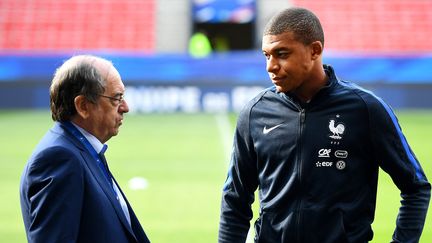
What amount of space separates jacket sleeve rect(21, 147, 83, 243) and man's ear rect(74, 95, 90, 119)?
1.00 ft

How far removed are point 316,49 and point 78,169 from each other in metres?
1.27

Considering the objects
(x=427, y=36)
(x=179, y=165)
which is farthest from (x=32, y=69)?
(x=427, y=36)

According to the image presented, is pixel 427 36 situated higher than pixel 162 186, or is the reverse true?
pixel 427 36

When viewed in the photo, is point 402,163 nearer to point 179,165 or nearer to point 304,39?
point 304,39

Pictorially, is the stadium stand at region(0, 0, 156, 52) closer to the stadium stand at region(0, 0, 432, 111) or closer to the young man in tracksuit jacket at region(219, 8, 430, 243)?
the stadium stand at region(0, 0, 432, 111)

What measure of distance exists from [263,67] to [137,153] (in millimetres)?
6966

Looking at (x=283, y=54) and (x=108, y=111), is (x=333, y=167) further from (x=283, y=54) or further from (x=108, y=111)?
(x=108, y=111)

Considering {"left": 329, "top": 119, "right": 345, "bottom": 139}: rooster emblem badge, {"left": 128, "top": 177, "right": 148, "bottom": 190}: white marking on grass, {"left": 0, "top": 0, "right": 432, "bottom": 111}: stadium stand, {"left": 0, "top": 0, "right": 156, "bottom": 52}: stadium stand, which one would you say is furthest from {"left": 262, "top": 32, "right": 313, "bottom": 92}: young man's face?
{"left": 0, "top": 0, "right": 156, "bottom": 52}: stadium stand

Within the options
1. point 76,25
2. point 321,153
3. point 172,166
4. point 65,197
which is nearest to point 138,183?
point 172,166

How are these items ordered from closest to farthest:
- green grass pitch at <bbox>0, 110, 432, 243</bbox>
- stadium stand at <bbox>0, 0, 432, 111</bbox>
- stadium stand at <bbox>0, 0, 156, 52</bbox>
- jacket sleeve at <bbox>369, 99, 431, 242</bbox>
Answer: jacket sleeve at <bbox>369, 99, 431, 242</bbox> → green grass pitch at <bbox>0, 110, 432, 243</bbox> → stadium stand at <bbox>0, 0, 432, 111</bbox> → stadium stand at <bbox>0, 0, 156, 52</bbox>

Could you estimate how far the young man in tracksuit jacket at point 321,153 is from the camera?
12.3 feet

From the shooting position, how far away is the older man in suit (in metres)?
3.34

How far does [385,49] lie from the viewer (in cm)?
2561

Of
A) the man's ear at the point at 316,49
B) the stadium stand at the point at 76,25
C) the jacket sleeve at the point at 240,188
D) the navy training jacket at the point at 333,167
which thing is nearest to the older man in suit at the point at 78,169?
the jacket sleeve at the point at 240,188
